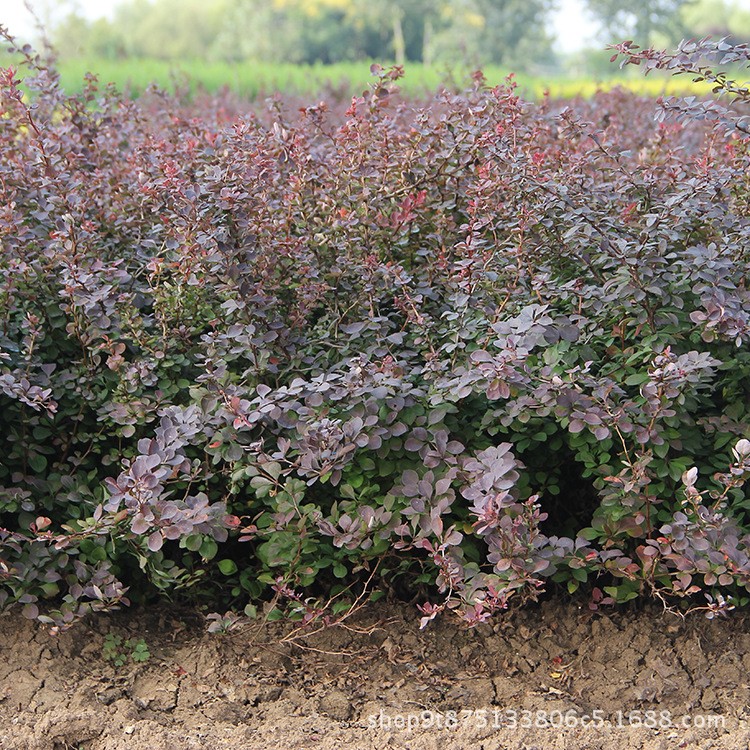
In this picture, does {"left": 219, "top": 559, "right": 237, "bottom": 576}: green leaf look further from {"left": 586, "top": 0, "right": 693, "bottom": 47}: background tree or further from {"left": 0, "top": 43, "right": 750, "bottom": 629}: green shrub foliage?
{"left": 586, "top": 0, "right": 693, "bottom": 47}: background tree

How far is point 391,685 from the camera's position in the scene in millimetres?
2172

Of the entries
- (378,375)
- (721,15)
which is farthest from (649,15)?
(378,375)

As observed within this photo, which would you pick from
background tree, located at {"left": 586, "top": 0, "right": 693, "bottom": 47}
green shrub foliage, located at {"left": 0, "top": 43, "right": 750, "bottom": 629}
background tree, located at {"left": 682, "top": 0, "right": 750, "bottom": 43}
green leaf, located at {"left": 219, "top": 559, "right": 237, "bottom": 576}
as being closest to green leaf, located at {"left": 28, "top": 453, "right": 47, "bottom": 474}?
green shrub foliage, located at {"left": 0, "top": 43, "right": 750, "bottom": 629}

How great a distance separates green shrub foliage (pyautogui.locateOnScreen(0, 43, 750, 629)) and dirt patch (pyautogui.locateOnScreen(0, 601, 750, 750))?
12cm

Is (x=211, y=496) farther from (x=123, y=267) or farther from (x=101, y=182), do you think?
(x=101, y=182)

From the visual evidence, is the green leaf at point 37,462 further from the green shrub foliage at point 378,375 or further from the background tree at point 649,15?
the background tree at point 649,15

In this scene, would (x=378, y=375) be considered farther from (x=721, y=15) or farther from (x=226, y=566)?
(x=721, y=15)

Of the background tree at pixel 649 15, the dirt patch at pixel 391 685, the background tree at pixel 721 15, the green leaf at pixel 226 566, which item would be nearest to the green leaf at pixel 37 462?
the dirt patch at pixel 391 685

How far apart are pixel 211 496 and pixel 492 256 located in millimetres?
949

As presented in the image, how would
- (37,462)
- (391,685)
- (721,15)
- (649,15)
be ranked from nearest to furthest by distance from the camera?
1. (391,685)
2. (37,462)
3. (649,15)
4. (721,15)

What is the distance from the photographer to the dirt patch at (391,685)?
1.98 metres

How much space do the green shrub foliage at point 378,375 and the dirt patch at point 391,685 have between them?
12 cm

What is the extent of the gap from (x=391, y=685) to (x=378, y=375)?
776mm

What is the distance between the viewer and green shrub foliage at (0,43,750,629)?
1999 mm
